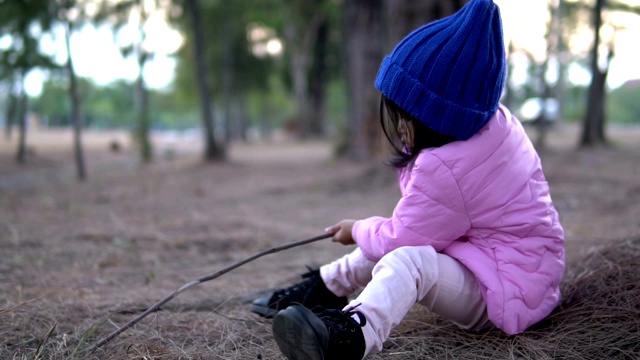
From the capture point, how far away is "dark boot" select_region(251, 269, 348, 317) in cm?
225

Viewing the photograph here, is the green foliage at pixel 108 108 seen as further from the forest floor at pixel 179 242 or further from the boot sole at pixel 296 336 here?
the boot sole at pixel 296 336

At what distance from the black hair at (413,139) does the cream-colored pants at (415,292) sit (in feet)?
1.14

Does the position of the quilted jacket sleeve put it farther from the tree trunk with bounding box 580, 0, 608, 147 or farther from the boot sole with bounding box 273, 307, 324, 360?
the tree trunk with bounding box 580, 0, 608, 147

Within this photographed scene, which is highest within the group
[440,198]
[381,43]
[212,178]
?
[381,43]

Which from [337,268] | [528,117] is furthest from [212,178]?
[528,117]

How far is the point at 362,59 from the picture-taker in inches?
430

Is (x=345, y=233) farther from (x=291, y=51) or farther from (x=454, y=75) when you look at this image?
(x=291, y=51)

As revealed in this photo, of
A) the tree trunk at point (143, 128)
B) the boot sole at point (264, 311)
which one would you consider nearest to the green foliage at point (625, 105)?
the tree trunk at point (143, 128)

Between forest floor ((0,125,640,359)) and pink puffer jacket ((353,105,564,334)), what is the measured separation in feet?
1.37

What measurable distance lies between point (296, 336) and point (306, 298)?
67 cm

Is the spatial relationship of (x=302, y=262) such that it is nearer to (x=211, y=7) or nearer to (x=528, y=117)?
(x=211, y=7)

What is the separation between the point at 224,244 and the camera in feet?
14.4

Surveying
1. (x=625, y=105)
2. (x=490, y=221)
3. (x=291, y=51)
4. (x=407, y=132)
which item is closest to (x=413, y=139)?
(x=407, y=132)

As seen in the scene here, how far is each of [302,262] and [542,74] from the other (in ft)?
42.1
